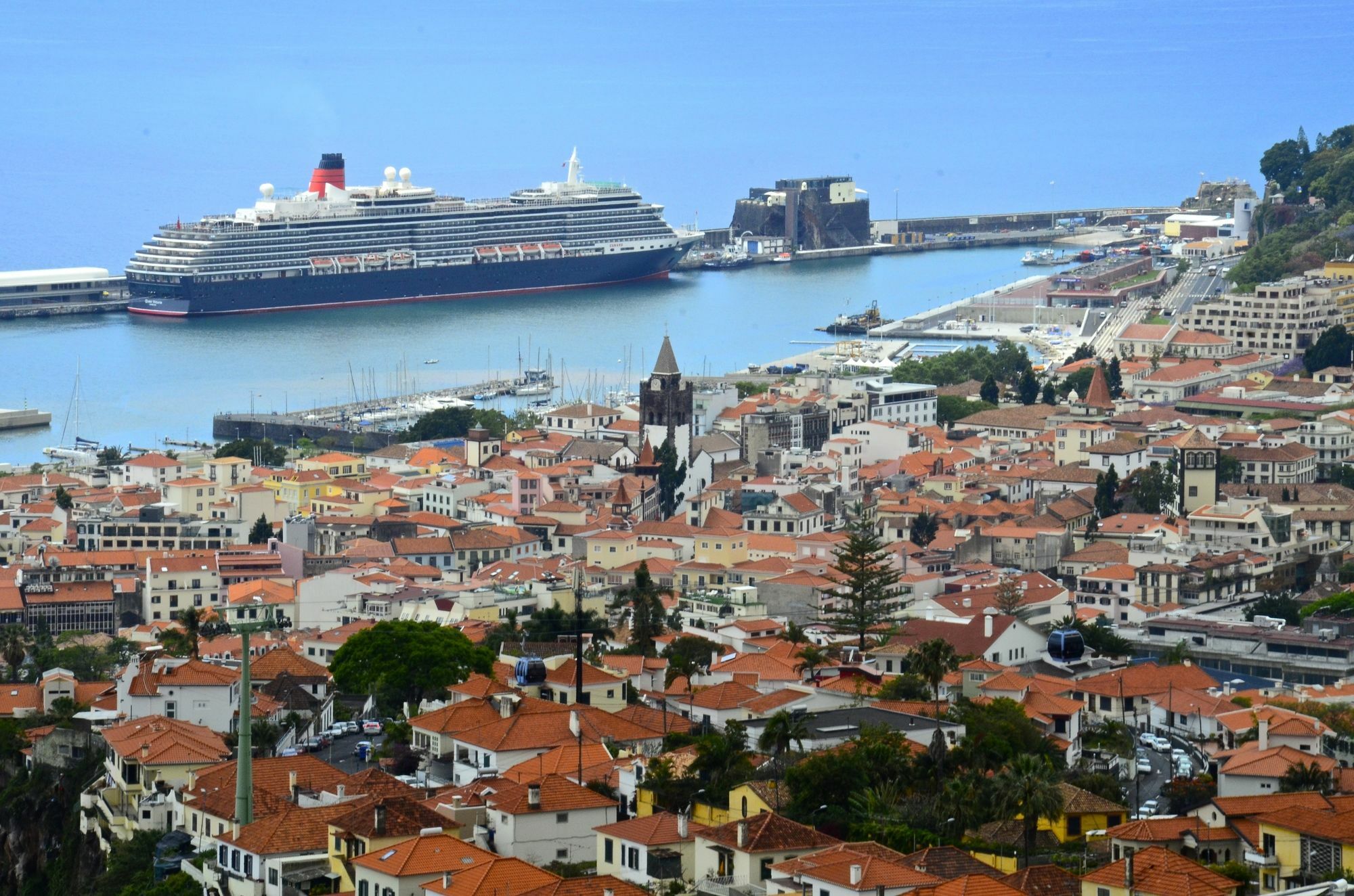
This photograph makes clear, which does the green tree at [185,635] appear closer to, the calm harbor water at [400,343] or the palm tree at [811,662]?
the palm tree at [811,662]

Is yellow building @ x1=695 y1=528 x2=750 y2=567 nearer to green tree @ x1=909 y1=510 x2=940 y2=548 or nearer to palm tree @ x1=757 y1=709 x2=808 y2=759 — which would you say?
green tree @ x1=909 y1=510 x2=940 y2=548

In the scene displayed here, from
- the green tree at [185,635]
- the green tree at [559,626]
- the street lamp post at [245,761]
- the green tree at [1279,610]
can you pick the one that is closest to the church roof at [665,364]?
the green tree at [185,635]

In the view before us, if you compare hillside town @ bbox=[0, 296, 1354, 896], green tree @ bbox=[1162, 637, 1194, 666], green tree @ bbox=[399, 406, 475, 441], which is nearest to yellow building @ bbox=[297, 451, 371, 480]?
hillside town @ bbox=[0, 296, 1354, 896]

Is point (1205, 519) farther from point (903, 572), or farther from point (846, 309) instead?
point (846, 309)

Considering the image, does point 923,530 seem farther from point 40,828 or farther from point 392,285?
point 392,285

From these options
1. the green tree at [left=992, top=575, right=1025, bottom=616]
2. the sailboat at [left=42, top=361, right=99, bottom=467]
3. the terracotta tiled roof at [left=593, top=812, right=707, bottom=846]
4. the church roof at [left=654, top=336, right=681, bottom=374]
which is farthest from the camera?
the sailboat at [left=42, top=361, right=99, bottom=467]
